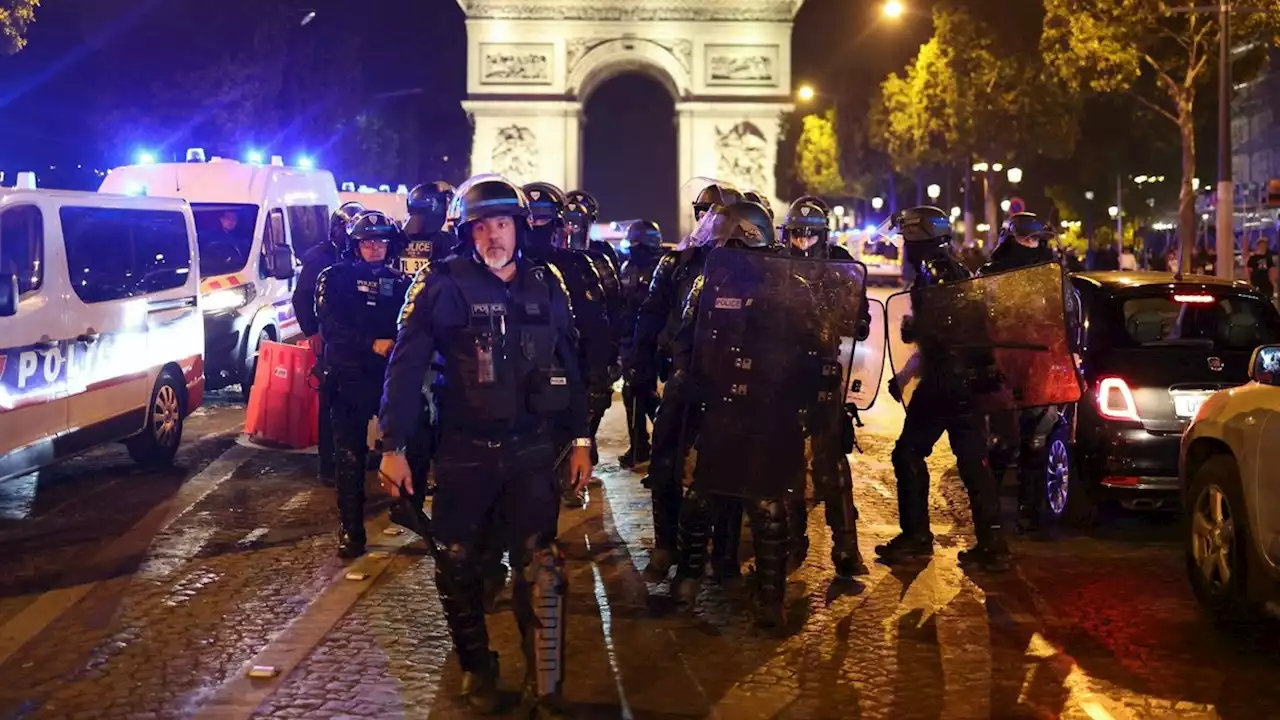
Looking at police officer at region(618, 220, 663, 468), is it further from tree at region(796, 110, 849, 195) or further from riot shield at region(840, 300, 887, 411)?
tree at region(796, 110, 849, 195)

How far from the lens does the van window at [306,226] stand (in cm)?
1565

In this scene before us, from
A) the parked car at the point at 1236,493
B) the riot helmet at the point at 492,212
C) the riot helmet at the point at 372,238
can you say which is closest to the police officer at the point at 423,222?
the riot helmet at the point at 372,238

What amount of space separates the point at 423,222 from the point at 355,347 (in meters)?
2.08

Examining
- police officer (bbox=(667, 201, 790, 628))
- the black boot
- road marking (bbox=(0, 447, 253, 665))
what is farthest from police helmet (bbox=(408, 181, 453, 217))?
the black boot

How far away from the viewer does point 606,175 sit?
67938mm

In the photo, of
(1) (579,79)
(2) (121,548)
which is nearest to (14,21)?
(2) (121,548)

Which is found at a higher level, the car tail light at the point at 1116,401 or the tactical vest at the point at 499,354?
the tactical vest at the point at 499,354

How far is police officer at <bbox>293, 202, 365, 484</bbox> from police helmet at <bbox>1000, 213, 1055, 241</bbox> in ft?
12.9

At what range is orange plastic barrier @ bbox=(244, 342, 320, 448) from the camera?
1089 cm

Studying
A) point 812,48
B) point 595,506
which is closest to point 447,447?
point 595,506

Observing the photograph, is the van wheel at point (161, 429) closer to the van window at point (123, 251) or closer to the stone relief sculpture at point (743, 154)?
the van window at point (123, 251)

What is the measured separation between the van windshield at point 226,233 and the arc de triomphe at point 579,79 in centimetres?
2608

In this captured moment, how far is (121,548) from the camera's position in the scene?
7.66m

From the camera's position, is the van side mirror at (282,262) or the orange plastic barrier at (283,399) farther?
the van side mirror at (282,262)
